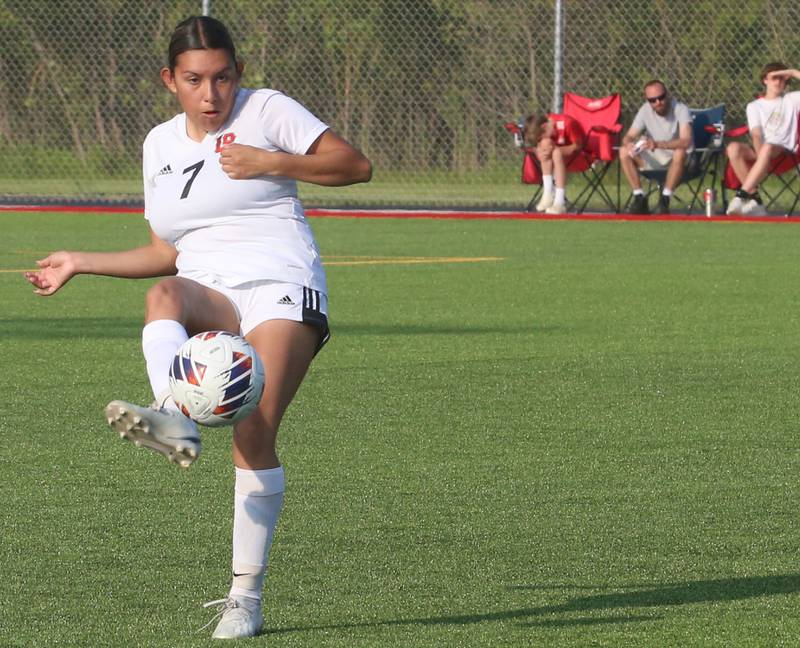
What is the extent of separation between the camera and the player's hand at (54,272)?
5148 mm

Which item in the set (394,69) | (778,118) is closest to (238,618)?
(778,118)

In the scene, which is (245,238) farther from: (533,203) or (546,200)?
(533,203)

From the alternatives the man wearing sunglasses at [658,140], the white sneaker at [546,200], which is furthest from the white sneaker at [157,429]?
the white sneaker at [546,200]

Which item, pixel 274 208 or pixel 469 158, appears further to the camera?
pixel 469 158

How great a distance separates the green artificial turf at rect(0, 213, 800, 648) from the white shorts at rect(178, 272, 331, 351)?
791mm

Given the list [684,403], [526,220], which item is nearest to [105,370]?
[684,403]

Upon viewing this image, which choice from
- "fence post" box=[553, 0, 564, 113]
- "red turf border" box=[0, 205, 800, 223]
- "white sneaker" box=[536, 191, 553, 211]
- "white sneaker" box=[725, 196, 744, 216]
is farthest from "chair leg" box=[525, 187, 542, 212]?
"white sneaker" box=[725, 196, 744, 216]

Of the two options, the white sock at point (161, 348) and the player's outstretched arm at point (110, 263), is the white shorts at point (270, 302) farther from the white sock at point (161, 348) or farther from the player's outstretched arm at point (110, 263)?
the player's outstretched arm at point (110, 263)

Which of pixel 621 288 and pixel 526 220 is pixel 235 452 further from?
pixel 526 220

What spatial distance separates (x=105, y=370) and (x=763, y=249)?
9.51m

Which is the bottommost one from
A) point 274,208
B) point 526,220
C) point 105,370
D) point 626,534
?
point 526,220

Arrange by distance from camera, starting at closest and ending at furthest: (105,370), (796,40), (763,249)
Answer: (105,370)
(763,249)
(796,40)

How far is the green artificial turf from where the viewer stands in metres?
4.90

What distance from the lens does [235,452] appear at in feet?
15.7
